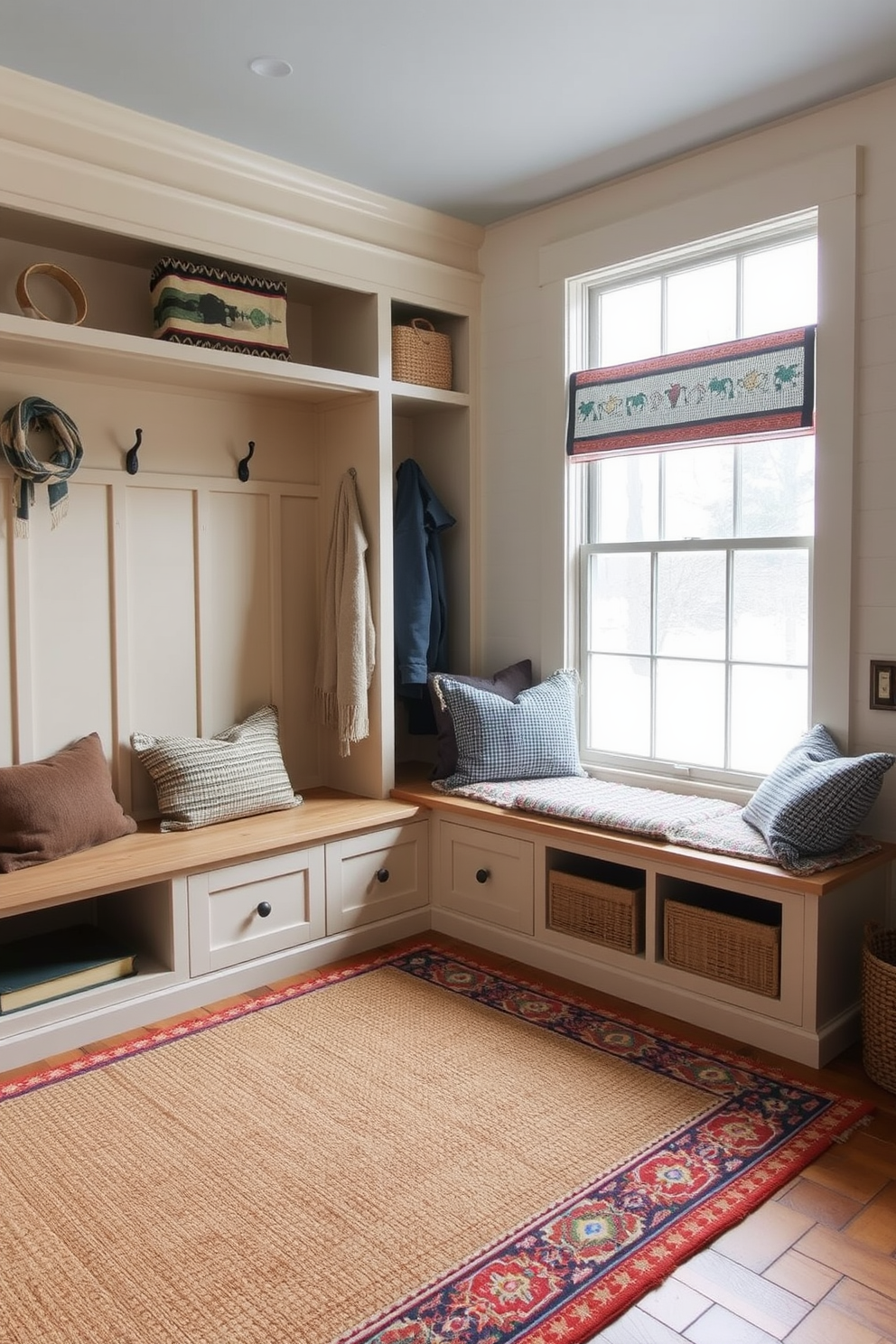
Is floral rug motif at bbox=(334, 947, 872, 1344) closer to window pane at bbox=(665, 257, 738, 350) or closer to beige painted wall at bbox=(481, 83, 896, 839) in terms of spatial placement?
beige painted wall at bbox=(481, 83, 896, 839)

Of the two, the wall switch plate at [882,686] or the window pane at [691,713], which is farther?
the window pane at [691,713]

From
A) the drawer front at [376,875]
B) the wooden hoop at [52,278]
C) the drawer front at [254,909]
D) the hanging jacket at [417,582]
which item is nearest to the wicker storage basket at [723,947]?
the drawer front at [376,875]

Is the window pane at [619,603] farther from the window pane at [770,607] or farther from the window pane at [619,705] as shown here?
the window pane at [770,607]

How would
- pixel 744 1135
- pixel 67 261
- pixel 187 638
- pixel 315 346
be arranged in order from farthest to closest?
pixel 315 346, pixel 187 638, pixel 67 261, pixel 744 1135

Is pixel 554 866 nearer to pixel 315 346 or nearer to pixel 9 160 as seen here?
pixel 315 346

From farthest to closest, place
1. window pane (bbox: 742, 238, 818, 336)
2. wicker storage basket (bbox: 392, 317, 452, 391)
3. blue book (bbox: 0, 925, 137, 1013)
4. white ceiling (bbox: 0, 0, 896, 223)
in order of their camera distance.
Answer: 1. wicker storage basket (bbox: 392, 317, 452, 391)
2. window pane (bbox: 742, 238, 818, 336)
3. blue book (bbox: 0, 925, 137, 1013)
4. white ceiling (bbox: 0, 0, 896, 223)

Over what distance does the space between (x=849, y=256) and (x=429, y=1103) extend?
2.62m

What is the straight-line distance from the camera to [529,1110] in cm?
248

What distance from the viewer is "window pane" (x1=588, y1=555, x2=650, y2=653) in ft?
12.0

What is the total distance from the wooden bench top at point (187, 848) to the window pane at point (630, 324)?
71.5 inches

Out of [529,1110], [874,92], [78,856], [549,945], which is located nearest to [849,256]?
[874,92]

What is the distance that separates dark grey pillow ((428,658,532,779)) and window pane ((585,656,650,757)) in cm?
28

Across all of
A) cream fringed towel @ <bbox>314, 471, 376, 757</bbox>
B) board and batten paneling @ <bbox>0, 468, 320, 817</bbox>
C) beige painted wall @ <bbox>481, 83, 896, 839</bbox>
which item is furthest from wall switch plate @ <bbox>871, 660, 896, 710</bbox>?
board and batten paneling @ <bbox>0, 468, 320, 817</bbox>

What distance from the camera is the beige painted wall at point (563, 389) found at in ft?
9.58
